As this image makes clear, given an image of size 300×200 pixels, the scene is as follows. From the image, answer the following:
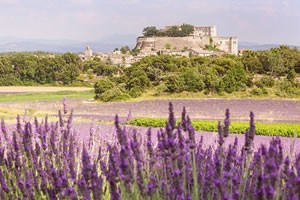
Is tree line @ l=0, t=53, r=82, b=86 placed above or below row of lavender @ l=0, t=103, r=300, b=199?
below

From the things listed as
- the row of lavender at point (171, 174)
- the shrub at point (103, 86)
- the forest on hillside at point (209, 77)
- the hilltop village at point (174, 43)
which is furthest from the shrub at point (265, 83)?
the hilltop village at point (174, 43)

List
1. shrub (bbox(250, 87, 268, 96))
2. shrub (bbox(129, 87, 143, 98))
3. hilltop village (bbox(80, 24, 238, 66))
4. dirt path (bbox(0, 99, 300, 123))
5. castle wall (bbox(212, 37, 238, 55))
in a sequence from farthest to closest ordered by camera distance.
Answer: castle wall (bbox(212, 37, 238, 55)), hilltop village (bbox(80, 24, 238, 66)), shrub (bbox(129, 87, 143, 98)), shrub (bbox(250, 87, 268, 96)), dirt path (bbox(0, 99, 300, 123))

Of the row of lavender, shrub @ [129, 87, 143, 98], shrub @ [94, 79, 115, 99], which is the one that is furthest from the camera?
shrub @ [94, 79, 115, 99]

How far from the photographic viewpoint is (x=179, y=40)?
96938 mm

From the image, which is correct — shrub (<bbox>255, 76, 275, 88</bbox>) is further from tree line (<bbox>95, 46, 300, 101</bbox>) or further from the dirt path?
the dirt path

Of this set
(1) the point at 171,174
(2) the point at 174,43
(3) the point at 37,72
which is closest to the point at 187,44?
(2) the point at 174,43

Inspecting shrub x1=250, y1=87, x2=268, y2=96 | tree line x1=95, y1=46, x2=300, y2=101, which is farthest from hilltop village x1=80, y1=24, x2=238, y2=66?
shrub x1=250, y1=87, x2=268, y2=96

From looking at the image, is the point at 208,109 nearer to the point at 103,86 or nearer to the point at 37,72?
the point at 103,86

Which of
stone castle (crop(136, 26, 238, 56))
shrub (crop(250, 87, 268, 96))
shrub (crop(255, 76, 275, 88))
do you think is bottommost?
shrub (crop(250, 87, 268, 96))

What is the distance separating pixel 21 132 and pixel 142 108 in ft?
73.5

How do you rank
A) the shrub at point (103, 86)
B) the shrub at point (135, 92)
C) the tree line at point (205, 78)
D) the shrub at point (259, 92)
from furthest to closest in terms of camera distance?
the shrub at point (103, 86), the shrub at point (135, 92), the tree line at point (205, 78), the shrub at point (259, 92)

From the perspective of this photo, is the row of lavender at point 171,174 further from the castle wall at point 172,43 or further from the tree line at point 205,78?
the castle wall at point 172,43

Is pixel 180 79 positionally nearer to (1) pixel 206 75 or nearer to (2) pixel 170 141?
(1) pixel 206 75

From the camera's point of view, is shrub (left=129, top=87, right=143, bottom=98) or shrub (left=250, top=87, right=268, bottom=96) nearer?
shrub (left=250, top=87, right=268, bottom=96)
